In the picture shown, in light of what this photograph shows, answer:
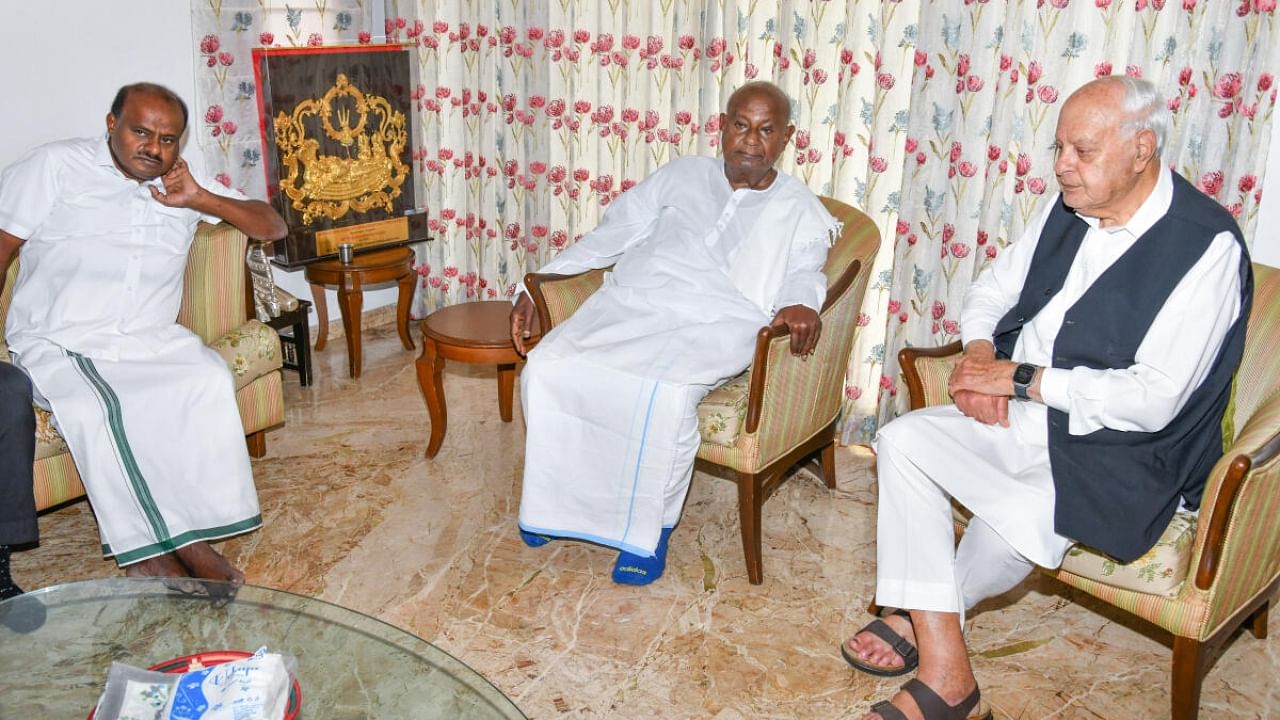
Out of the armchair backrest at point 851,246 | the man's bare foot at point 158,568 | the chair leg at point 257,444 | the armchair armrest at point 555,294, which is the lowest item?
the man's bare foot at point 158,568

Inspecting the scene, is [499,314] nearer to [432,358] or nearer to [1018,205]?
[432,358]

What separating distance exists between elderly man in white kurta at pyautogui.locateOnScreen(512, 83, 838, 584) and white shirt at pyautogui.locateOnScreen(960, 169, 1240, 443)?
27.5 inches

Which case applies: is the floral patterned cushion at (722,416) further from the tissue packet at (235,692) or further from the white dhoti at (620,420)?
the tissue packet at (235,692)

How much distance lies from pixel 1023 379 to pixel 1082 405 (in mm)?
150

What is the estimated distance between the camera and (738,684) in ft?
8.75

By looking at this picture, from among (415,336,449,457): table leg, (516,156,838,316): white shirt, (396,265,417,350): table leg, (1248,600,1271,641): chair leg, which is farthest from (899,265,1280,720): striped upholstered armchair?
(396,265,417,350): table leg

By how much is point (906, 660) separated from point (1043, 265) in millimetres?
992

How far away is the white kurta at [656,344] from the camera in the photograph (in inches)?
120

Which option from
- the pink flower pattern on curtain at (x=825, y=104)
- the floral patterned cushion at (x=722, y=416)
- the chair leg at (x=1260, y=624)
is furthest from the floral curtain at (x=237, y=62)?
the chair leg at (x=1260, y=624)

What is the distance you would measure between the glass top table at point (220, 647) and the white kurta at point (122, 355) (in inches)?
29.0

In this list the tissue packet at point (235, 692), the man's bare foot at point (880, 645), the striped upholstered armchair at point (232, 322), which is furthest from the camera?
the striped upholstered armchair at point (232, 322)

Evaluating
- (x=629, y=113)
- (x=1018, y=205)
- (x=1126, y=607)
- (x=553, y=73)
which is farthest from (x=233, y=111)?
(x=1126, y=607)

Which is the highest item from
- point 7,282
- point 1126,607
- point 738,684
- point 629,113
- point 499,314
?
point 629,113

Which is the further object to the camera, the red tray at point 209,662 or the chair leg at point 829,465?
→ the chair leg at point 829,465
